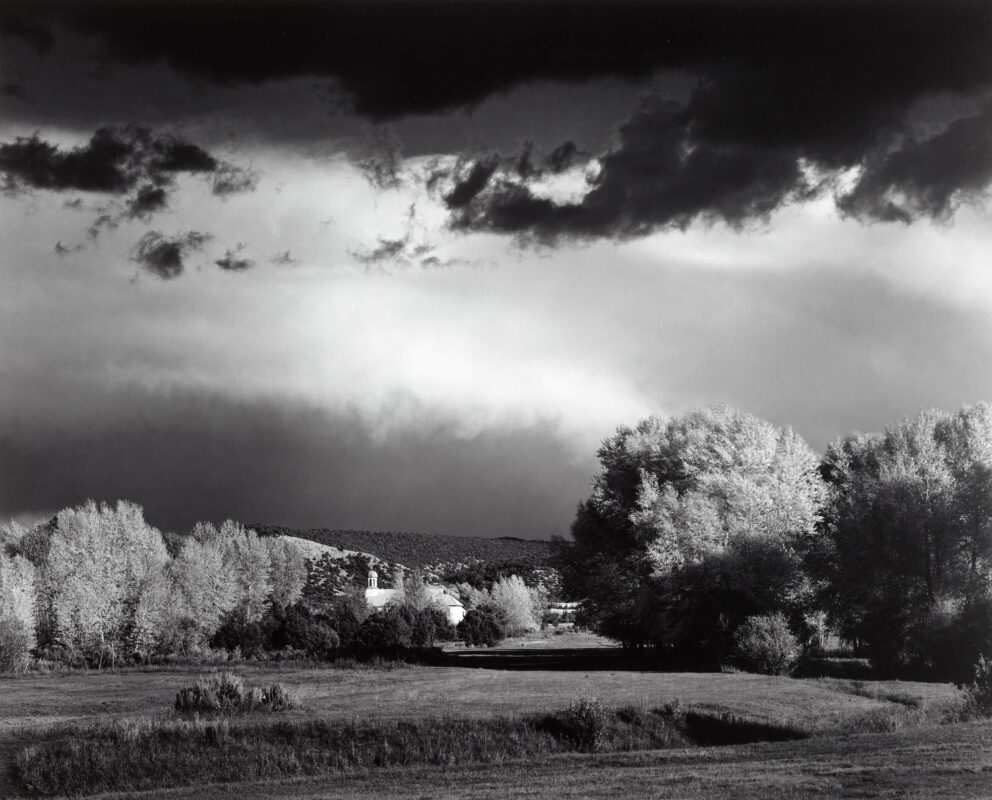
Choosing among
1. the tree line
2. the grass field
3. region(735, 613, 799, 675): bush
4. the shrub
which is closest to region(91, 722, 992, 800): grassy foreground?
the grass field

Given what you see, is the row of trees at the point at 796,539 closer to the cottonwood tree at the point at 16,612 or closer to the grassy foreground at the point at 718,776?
the grassy foreground at the point at 718,776

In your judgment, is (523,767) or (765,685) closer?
(523,767)

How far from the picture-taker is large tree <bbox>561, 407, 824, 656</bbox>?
5672 centimetres

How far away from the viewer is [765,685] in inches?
1670

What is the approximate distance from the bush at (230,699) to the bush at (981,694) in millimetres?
22720

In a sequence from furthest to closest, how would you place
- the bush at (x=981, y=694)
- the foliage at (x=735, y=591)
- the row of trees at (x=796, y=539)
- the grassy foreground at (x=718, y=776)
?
the foliage at (x=735, y=591), the row of trees at (x=796, y=539), the bush at (x=981, y=694), the grassy foreground at (x=718, y=776)

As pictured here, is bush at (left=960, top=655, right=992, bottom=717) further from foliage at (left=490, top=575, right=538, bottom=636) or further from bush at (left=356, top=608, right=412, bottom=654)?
foliage at (left=490, top=575, right=538, bottom=636)

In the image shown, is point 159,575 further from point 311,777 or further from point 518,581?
point 311,777

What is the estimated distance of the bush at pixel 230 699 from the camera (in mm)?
38281

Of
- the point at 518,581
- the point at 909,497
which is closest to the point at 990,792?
the point at 909,497

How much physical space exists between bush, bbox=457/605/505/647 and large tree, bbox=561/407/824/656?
117ft

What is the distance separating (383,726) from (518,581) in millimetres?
112074

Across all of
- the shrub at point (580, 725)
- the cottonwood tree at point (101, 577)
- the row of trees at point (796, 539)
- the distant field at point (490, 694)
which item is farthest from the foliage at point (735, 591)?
the cottonwood tree at point (101, 577)

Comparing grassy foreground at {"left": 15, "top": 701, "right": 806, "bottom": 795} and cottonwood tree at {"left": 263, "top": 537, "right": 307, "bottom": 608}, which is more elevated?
cottonwood tree at {"left": 263, "top": 537, "right": 307, "bottom": 608}
